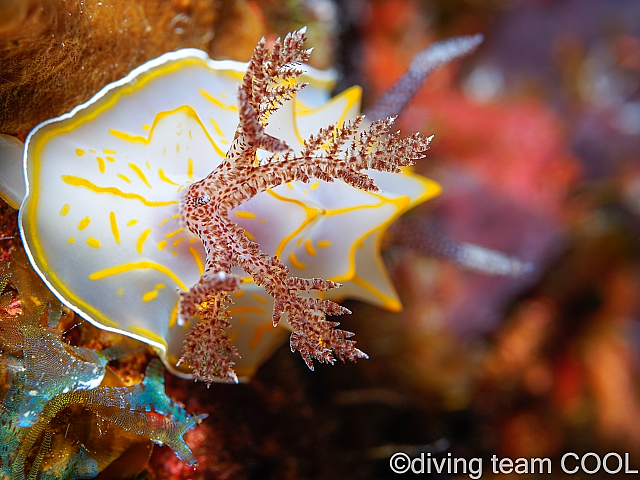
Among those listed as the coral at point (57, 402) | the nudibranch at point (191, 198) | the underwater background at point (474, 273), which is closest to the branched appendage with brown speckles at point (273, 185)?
the nudibranch at point (191, 198)

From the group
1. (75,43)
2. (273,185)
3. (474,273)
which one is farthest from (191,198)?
(474,273)

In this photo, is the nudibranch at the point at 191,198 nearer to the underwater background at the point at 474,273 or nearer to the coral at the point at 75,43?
the coral at the point at 75,43

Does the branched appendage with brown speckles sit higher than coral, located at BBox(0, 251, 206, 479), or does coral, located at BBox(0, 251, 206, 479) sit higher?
the branched appendage with brown speckles

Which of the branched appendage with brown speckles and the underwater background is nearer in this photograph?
the branched appendage with brown speckles

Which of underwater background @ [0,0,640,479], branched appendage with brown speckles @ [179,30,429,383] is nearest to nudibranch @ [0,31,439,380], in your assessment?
branched appendage with brown speckles @ [179,30,429,383]

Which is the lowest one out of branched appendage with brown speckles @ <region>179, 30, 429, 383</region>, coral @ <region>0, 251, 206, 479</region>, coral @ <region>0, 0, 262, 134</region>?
coral @ <region>0, 251, 206, 479</region>

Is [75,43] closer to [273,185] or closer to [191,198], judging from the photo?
[191,198]

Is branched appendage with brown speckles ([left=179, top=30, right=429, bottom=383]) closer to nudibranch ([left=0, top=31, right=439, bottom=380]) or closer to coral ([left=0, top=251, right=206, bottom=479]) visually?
nudibranch ([left=0, top=31, right=439, bottom=380])
